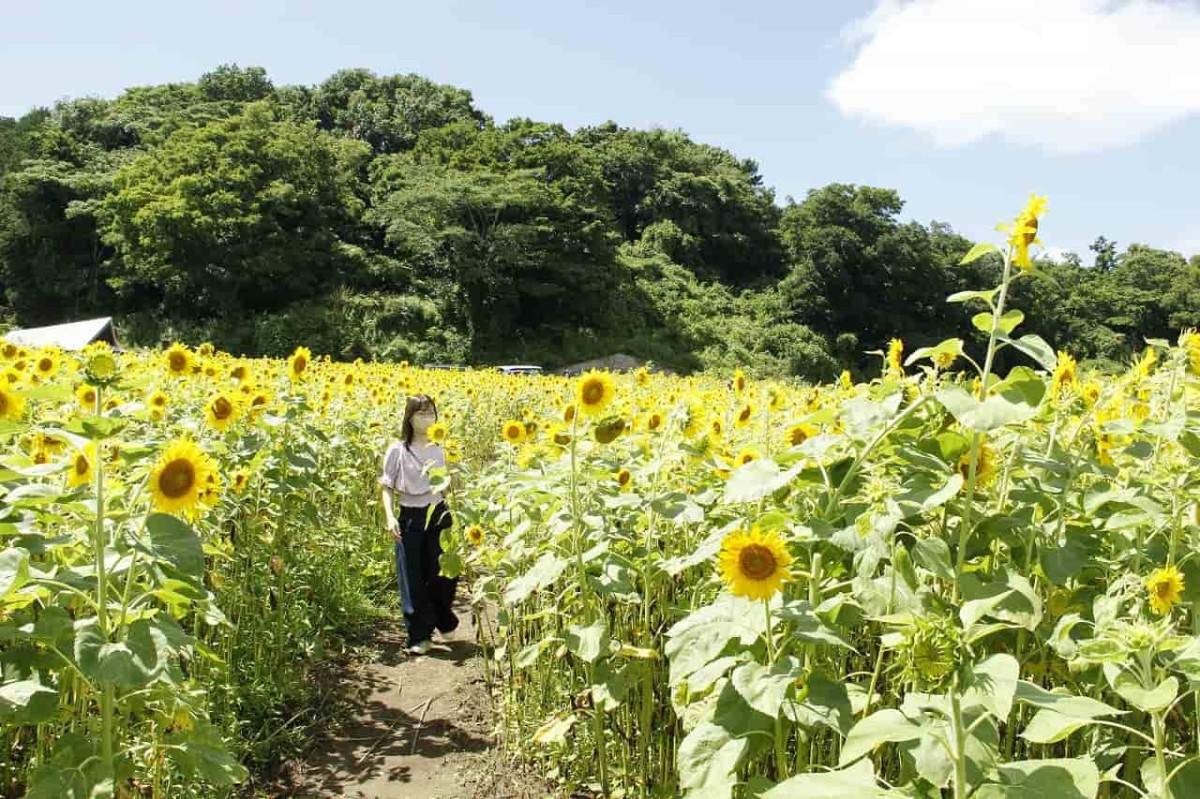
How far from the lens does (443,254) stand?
33406 mm

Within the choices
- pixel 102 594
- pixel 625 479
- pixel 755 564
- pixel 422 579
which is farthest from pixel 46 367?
pixel 755 564

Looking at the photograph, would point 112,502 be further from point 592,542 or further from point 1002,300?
point 1002,300

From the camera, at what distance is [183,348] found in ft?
11.2

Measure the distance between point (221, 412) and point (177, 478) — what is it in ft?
3.26

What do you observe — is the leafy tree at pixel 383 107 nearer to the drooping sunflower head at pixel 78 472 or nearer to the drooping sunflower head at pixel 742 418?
the drooping sunflower head at pixel 742 418

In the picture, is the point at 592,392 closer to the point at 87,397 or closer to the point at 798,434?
the point at 798,434

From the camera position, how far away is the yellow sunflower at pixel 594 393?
2.20 meters

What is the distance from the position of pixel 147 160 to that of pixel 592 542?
1491 inches

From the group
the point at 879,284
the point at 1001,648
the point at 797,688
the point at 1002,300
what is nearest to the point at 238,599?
the point at 797,688

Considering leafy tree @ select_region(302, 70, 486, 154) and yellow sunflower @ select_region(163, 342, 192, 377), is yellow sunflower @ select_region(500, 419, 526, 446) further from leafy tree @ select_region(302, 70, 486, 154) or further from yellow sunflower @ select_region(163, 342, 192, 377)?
leafy tree @ select_region(302, 70, 486, 154)

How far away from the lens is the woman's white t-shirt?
13.8ft

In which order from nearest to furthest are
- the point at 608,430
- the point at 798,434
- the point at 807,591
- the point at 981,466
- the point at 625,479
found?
the point at 981,466, the point at 807,591, the point at 798,434, the point at 608,430, the point at 625,479

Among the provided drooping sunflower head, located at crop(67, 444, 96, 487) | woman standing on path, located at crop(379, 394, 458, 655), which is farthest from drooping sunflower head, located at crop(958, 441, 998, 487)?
woman standing on path, located at crop(379, 394, 458, 655)

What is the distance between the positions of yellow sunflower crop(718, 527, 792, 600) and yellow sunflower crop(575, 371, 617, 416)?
37.0 inches
